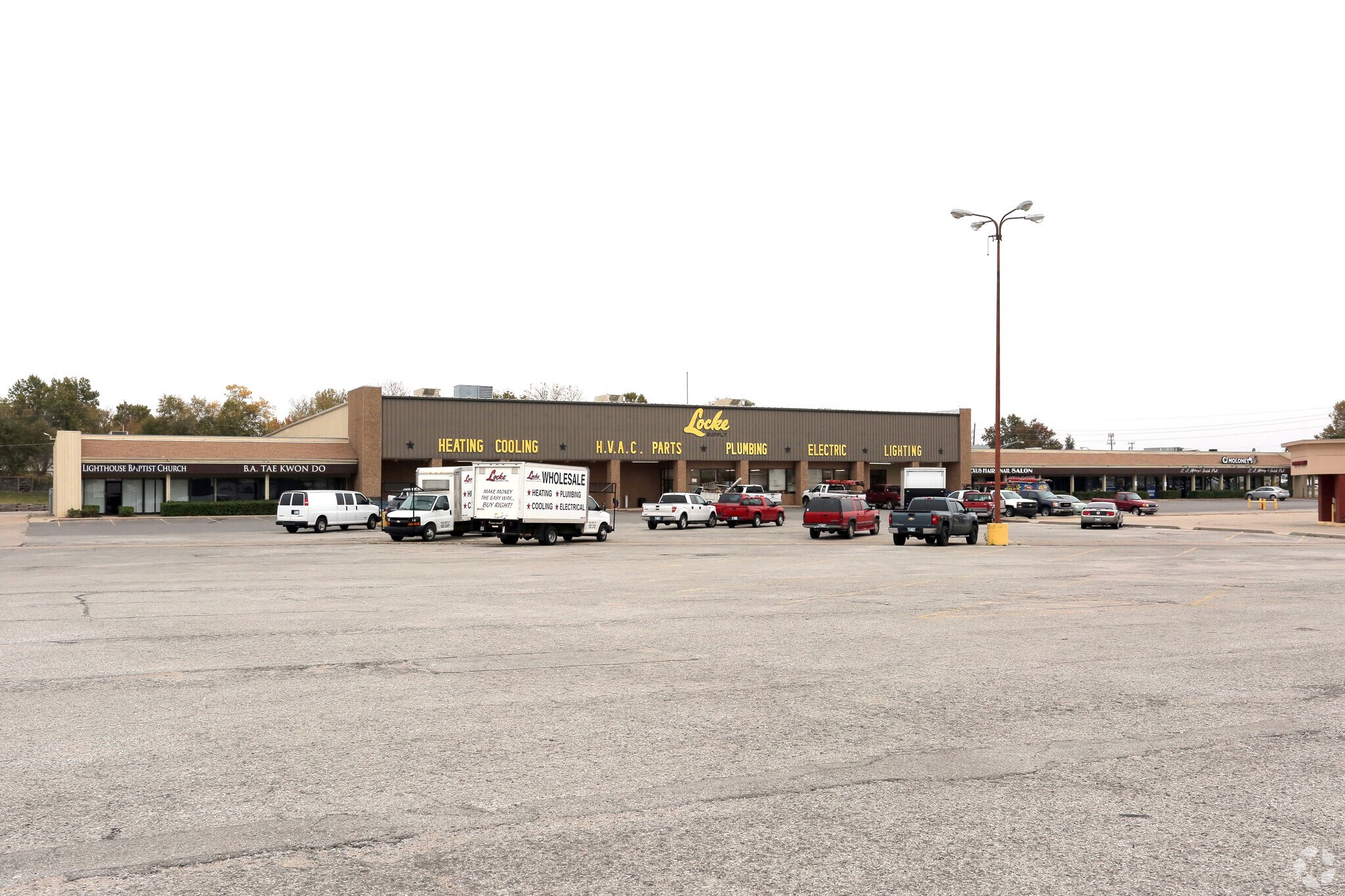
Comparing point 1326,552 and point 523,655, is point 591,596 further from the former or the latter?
point 1326,552

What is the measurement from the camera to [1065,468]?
97.1 m

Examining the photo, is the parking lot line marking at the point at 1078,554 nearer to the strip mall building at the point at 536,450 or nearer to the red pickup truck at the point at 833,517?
the red pickup truck at the point at 833,517

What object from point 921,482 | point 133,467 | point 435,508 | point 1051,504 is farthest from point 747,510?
point 133,467

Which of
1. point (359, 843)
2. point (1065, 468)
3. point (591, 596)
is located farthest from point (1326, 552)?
point (1065, 468)

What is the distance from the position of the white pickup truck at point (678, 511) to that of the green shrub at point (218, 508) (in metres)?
25.3

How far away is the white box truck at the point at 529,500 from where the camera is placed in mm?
34969

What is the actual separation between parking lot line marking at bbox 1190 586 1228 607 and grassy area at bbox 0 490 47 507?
101744 mm

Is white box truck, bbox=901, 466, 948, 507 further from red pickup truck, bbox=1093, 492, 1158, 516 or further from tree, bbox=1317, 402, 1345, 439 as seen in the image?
tree, bbox=1317, 402, 1345, 439

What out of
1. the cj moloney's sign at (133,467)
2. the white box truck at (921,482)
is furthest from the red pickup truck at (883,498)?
the cj moloney's sign at (133,467)

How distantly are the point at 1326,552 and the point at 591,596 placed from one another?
25.0 m

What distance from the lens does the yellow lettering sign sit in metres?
76.6

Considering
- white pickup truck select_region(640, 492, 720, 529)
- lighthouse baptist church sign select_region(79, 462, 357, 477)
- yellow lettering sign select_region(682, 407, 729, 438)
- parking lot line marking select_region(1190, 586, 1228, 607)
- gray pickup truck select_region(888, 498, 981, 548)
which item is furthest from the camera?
yellow lettering sign select_region(682, 407, 729, 438)

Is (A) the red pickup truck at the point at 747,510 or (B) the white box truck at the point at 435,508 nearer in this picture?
(B) the white box truck at the point at 435,508

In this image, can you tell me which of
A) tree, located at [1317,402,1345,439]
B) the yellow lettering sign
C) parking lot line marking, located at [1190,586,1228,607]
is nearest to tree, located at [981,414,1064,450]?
tree, located at [1317,402,1345,439]
